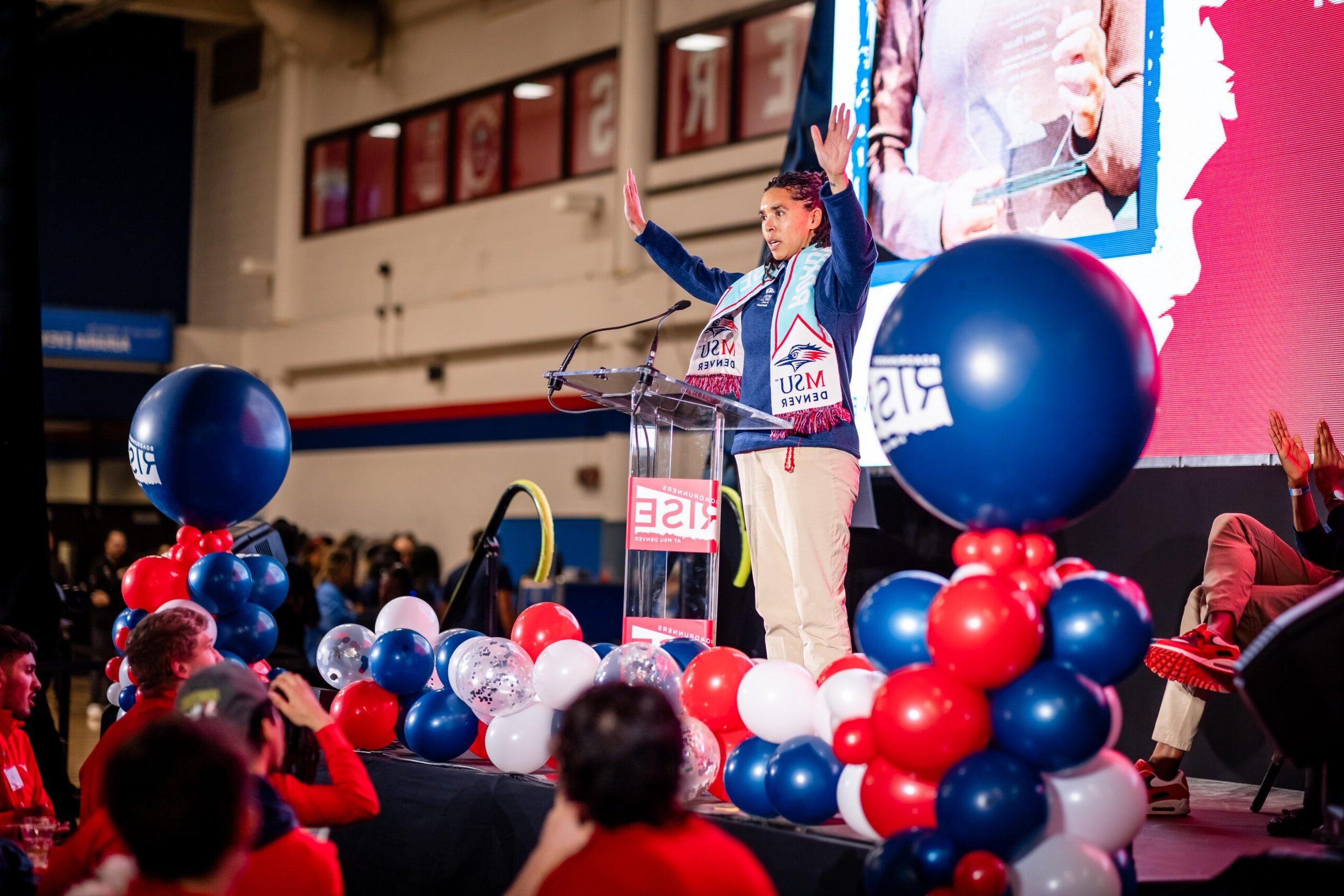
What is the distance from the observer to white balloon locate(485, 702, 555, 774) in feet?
10.6

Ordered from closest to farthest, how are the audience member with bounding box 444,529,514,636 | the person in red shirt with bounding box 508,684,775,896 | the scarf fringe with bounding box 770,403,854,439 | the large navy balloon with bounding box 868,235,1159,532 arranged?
the person in red shirt with bounding box 508,684,775,896 → the large navy balloon with bounding box 868,235,1159,532 → the scarf fringe with bounding box 770,403,854,439 → the audience member with bounding box 444,529,514,636

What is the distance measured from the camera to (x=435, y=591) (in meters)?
7.70

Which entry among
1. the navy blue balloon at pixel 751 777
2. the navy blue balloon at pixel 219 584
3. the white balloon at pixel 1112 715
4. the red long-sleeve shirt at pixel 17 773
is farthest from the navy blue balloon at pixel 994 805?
the navy blue balloon at pixel 219 584

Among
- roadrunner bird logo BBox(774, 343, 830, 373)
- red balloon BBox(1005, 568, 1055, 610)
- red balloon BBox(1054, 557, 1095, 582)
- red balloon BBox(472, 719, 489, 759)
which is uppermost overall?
roadrunner bird logo BBox(774, 343, 830, 373)

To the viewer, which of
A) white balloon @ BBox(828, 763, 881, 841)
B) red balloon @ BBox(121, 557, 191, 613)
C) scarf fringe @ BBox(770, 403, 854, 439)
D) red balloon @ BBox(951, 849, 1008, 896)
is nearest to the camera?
red balloon @ BBox(951, 849, 1008, 896)

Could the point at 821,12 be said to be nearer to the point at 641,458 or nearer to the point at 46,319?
the point at 641,458

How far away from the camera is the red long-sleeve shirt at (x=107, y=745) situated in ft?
8.52

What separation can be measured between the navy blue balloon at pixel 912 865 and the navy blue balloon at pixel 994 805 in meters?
0.03

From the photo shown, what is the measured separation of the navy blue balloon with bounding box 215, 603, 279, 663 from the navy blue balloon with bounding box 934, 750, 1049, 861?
95.1 inches

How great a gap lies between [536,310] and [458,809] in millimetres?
8898

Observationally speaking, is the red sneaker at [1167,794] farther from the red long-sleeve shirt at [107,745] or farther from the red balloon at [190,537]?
the red balloon at [190,537]

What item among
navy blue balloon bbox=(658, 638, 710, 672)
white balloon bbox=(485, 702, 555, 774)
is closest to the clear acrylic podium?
navy blue balloon bbox=(658, 638, 710, 672)

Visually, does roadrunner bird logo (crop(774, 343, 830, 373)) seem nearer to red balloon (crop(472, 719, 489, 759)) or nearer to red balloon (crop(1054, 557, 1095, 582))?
red balloon (crop(1054, 557, 1095, 582))

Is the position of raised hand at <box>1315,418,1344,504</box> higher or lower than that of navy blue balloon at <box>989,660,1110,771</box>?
higher
